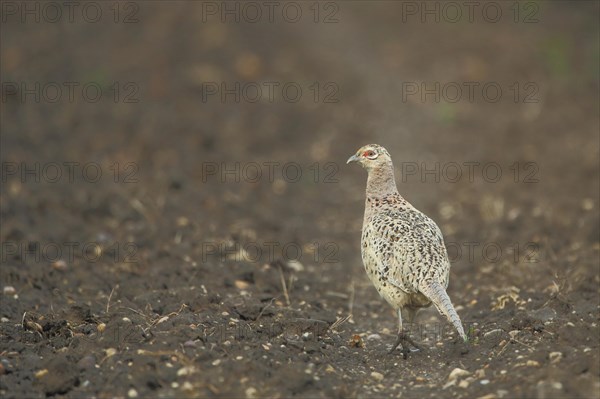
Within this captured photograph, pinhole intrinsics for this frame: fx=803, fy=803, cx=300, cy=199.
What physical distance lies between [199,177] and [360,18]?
12.2 meters

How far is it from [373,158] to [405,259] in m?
1.38

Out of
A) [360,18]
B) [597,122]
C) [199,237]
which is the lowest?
[199,237]

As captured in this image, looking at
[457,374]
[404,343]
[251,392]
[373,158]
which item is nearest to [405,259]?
[404,343]

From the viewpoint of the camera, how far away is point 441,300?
6.37 m

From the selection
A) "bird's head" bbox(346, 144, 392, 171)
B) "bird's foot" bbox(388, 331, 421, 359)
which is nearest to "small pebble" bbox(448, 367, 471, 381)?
"bird's foot" bbox(388, 331, 421, 359)

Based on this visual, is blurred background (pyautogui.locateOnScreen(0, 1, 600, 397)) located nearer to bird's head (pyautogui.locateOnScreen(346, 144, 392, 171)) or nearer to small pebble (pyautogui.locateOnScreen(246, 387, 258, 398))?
small pebble (pyautogui.locateOnScreen(246, 387, 258, 398))

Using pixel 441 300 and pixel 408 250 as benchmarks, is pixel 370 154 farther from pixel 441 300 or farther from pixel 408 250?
pixel 441 300

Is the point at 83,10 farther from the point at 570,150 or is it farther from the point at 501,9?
the point at 570,150

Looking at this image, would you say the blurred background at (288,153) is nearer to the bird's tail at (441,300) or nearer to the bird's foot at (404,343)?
the bird's tail at (441,300)

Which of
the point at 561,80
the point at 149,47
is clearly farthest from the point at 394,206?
the point at 149,47

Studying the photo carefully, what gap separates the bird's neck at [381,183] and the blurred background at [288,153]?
4.16ft

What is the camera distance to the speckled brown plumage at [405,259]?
6625 mm

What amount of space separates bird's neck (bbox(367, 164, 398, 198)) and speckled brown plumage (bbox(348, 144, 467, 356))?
104 millimetres

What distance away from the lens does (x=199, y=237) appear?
9.90 m
